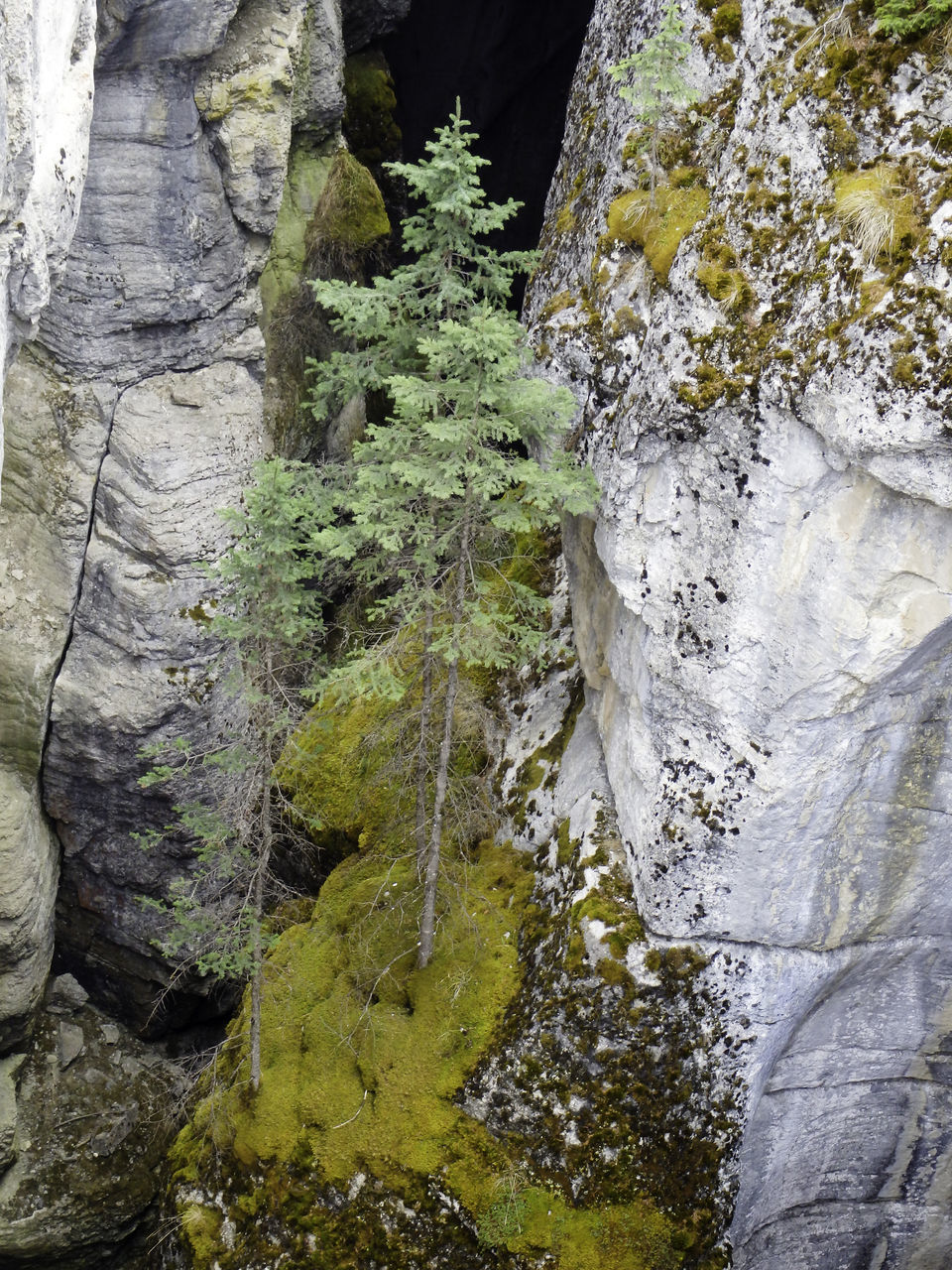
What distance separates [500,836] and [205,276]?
27.2 feet

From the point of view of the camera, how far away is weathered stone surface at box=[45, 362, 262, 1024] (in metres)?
14.7

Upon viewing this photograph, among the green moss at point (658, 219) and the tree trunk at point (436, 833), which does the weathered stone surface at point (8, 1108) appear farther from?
the green moss at point (658, 219)

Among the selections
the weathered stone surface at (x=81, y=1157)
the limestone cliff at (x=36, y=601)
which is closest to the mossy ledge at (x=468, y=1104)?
the weathered stone surface at (x=81, y=1157)

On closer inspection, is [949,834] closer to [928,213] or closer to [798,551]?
[798,551]

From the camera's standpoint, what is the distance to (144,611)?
15023 mm

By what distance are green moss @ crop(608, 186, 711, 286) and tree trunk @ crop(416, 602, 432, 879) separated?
387 cm

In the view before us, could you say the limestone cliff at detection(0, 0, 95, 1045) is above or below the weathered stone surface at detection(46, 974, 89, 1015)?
above

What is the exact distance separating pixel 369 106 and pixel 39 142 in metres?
11.1

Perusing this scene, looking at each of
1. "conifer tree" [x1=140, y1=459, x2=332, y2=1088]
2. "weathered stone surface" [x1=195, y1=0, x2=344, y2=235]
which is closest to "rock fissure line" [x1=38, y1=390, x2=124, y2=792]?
"weathered stone surface" [x1=195, y1=0, x2=344, y2=235]

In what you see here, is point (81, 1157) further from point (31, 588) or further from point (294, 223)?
point (294, 223)

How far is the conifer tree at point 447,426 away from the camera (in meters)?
8.87

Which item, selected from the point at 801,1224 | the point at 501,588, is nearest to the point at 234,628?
the point at 501,588

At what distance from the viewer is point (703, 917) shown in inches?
399

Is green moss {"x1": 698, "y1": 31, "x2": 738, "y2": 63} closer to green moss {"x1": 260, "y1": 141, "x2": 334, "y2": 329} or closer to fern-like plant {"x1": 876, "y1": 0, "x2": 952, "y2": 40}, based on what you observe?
fern-like plant {"x1": 876, "y1": 0, "x2": 952, "y2": 40}
